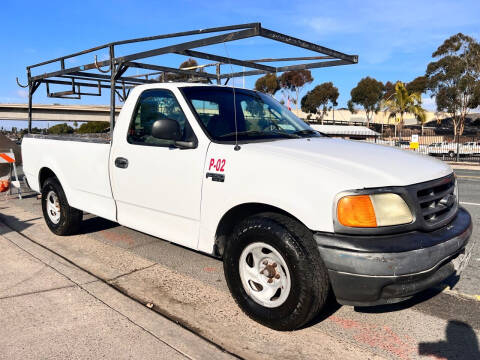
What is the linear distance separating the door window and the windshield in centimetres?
17

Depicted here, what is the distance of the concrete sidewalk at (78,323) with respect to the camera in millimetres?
2666

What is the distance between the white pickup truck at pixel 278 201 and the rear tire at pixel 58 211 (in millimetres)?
1152

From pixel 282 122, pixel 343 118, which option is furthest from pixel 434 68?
pixel 282 122

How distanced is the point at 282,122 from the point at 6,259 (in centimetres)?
338

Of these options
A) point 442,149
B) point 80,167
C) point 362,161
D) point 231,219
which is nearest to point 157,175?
point 231,219

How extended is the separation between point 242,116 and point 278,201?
133 cm

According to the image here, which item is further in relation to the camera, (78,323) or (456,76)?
(456,76)

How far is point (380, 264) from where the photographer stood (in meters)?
2.45

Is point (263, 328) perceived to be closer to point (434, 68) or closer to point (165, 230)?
point (165, 230)

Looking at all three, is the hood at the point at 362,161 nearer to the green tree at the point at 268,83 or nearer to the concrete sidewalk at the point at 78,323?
the concrete sidewalk at the point at 78,323

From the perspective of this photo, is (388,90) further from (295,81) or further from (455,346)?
(455,346)

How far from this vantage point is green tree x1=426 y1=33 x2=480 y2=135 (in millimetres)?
44469

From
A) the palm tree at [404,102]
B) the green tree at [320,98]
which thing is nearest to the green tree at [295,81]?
the green tree at [320,98]

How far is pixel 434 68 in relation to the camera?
48.1 m
